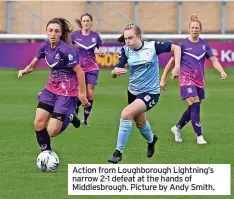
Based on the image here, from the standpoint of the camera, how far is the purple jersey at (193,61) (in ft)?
51.9

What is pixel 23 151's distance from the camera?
47.6 feet

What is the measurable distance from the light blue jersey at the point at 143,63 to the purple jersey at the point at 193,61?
2.52 metres

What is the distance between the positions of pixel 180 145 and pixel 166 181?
4810mm

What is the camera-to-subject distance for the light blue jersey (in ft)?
43.4

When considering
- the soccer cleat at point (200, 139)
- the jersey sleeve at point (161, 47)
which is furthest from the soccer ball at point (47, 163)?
the soccer cleat at point (200, 139)

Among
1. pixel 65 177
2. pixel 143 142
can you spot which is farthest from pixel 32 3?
pixel 65 177

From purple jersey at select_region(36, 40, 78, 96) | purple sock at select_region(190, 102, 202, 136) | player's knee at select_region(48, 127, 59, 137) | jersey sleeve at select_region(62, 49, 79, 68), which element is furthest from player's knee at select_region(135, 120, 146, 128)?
purple sock at select_region(190, 102, 202, 136)

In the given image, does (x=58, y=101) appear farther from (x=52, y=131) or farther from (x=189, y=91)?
(x=189, y=91)

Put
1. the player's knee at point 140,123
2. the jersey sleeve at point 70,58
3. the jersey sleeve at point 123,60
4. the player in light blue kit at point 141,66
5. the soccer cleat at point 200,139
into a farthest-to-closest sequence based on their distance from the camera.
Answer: the soccer cleat at point 200,139 < the player's knee at point 140,123 < the jersey sleeve at point 123,60 < the player in light blue kit at point 141,66 < the jersey sleeve at point 70,58

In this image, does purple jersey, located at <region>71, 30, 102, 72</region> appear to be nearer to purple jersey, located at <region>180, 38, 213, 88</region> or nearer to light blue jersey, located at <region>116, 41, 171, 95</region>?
purple jersey, located at <region>180, 38, 213, 88</region>

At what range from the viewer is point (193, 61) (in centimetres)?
1590

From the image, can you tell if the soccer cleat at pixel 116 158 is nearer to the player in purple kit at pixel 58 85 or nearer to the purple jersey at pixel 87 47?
the player in purple kit at pixel 58 85

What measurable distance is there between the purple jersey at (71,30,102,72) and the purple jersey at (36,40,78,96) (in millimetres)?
5755

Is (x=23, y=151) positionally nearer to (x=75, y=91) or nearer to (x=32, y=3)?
(x=75, y=91)
